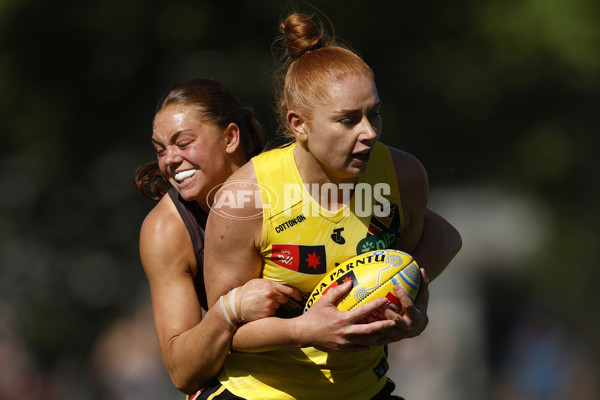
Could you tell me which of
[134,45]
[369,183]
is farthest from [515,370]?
[369,183]

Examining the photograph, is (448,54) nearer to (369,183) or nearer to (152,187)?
(152,187)

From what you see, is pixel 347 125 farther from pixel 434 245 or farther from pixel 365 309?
pixel 434 245

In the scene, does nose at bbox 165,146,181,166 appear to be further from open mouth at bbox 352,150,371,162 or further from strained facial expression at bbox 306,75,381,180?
open mouth at bbox 352,150,371,162

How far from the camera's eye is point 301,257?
3.45 m

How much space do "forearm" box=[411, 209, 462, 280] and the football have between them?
585 mm

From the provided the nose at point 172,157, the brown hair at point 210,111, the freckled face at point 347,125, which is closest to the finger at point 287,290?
the freckled face at point 347,125

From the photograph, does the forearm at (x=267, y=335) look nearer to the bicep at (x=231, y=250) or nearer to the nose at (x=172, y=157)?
the bicep at (x=231, y=250)

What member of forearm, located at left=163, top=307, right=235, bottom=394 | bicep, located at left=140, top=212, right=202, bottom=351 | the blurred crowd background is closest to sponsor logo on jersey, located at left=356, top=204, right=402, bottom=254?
forearm, located at left=163, top=307, right=235, bottom=394

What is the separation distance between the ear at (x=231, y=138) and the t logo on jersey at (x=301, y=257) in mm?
891

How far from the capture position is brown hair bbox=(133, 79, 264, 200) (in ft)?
13.7

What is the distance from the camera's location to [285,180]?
137 inches

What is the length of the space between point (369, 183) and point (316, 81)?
496mm

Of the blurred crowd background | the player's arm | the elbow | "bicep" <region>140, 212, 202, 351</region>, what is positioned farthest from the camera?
the blurred crowd background

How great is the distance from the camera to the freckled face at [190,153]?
13.2 feet
